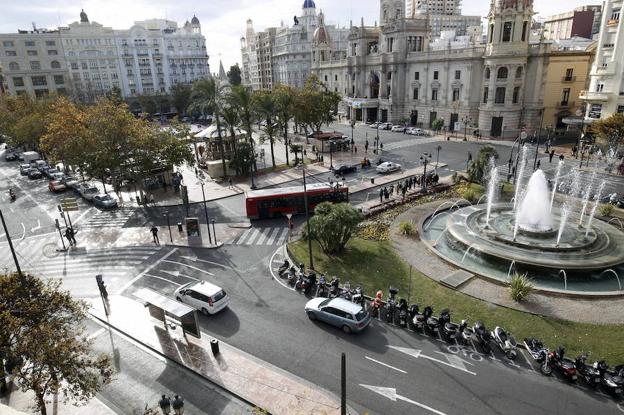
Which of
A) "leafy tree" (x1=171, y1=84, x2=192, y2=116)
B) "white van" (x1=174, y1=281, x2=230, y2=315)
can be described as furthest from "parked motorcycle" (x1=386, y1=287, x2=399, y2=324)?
"leafy tree" (x1=171, y1=84, x2=192, y2=116)

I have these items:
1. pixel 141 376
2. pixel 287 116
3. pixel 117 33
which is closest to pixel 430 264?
pixel 141 376

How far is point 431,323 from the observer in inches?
787

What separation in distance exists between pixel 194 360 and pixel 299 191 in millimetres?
20729

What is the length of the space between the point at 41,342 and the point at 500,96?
73500 mm

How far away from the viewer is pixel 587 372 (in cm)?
1616

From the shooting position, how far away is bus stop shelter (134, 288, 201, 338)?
64.1 ft

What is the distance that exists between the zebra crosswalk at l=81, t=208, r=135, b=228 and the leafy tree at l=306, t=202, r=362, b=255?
2096 centimetres

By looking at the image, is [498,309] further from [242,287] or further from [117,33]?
[117,33]

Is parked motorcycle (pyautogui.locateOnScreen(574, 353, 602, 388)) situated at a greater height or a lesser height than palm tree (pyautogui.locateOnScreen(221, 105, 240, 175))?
lesser

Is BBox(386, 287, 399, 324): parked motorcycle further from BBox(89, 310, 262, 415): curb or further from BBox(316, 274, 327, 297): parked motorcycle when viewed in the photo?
BBox(89, 310, 262, 415): curb

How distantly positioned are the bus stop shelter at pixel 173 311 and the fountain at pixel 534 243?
16.8 meters

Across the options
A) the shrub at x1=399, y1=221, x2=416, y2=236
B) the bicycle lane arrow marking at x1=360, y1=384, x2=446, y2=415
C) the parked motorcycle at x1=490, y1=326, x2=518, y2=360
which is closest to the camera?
the bicycle lane arrow marking at x1=360, y1=384, x2=446, y2=415

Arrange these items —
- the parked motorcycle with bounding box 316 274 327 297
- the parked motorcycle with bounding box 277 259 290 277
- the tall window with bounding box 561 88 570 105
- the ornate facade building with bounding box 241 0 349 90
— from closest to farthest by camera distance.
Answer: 1. the parked motorcycle with bounding box 316 274 327 297
2. the parked motorcycle with bounding box 277 259 290 277
3. the tall window with bounding box 561 88 570 105
4. the ornate facade building with bounding box 241 0 349 90

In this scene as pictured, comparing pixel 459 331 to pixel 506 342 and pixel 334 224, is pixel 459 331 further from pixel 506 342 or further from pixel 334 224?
pixel 334 224
